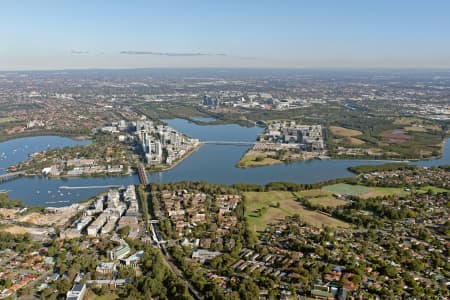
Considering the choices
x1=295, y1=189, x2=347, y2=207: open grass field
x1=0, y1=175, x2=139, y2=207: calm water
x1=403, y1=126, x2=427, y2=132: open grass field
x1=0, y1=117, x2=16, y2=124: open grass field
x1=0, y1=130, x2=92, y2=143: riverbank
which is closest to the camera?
x1=295, y1=189, x2=347, y2=207: open grass field

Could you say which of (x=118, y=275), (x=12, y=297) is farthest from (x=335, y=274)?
(x=12, y=297)

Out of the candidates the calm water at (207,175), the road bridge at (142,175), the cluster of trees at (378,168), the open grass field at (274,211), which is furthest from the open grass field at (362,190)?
the road bridge at (142,175)

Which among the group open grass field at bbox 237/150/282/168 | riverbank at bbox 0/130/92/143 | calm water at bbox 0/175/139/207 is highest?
riverbank at bbox 0/130/92/143

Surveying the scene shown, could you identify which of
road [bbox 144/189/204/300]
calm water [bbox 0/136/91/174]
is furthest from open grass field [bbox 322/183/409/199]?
calm water [bbox 0/136/91/174]

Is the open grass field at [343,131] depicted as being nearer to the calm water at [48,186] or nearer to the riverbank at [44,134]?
the calm water at [48,186]

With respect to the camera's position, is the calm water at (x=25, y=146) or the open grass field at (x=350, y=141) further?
the open grass field at (x=350, y=141)

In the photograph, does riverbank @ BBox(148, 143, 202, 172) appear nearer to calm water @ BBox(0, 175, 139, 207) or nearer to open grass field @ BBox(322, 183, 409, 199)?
calm water @ BBox(0, 175, 139, 207)
